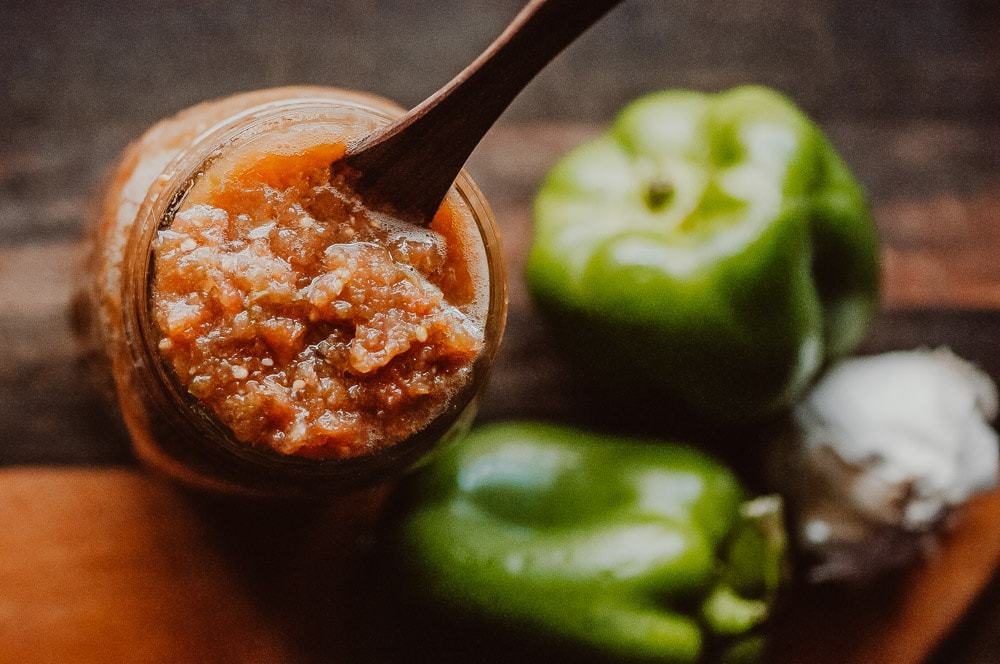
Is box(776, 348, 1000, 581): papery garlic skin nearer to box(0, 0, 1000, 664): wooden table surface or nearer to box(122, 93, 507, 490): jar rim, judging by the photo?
box(0, 0, 1000, 664): wooden table surface

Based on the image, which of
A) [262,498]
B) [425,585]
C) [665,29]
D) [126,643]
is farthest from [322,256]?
[665,29]

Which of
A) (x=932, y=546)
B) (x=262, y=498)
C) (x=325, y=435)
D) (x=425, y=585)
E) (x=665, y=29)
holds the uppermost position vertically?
(x=665, y=29)

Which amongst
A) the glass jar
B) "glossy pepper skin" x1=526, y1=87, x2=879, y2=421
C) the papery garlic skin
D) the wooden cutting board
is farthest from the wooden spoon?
the papery garlic skin

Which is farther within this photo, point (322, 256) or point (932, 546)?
point (932, 546)

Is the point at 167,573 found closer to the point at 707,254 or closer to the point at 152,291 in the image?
the point at 152,291

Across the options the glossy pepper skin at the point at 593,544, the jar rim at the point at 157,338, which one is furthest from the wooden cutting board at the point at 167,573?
the jar rim at the point at 157,338

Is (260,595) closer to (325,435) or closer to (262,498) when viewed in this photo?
(262,498)

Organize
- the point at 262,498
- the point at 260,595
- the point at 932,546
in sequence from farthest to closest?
the point at 932,546, the point at 260,595, the point at 262,498
